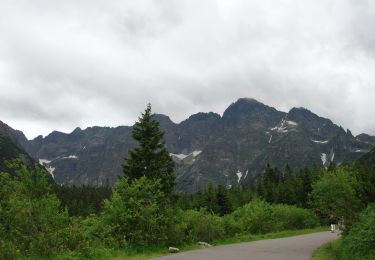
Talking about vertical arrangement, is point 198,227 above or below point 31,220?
below

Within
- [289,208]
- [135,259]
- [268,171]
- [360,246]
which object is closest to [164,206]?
[135,259]

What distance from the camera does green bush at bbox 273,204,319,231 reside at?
162 feet

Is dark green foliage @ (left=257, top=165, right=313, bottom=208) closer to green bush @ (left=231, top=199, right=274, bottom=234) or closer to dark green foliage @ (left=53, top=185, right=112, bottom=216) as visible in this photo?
green bush @ (left=231, top=199, right=274, bottom=234)

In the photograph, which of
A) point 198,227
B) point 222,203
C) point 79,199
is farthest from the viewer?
point 79,199

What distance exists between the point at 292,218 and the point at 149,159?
28627 millimetres

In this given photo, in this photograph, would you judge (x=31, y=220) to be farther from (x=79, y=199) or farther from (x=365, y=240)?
(x=79, y=199)

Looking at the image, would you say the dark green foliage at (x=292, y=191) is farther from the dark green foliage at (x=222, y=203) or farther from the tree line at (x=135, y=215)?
the tree line at (x=135, y=215)

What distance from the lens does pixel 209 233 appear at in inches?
1280

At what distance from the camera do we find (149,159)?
3023 cm

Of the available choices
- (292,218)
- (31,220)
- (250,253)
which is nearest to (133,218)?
(250,253)

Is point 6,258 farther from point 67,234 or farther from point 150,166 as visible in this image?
point 150,166

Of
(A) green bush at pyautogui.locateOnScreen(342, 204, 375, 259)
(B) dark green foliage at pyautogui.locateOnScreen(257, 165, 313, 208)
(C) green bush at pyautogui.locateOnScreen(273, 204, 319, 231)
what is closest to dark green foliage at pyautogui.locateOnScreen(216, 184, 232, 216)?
(B) dark green foliage at pyautogui.locateOnScreen(257, 165, 313, 208)

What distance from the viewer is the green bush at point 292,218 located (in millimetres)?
49344

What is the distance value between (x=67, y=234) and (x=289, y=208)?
40.0m
